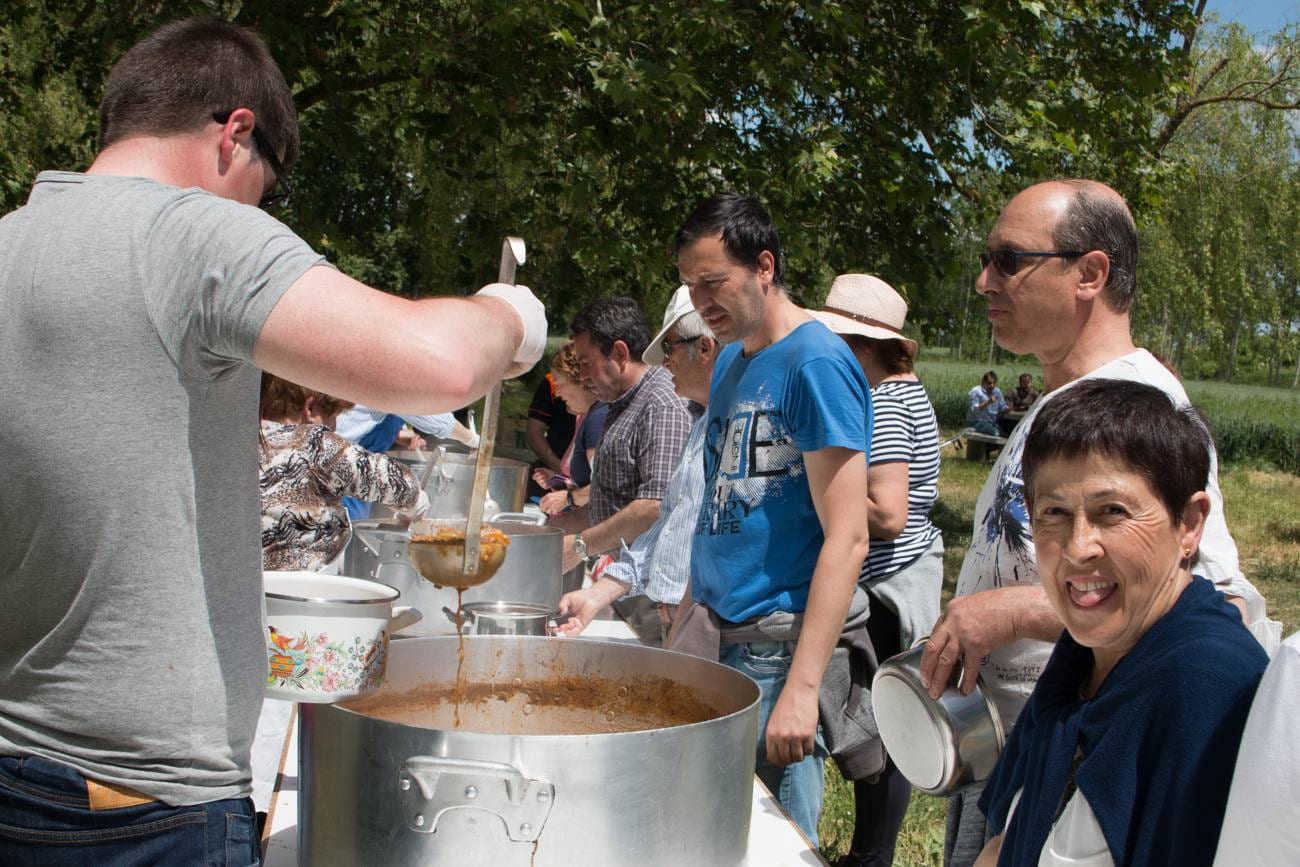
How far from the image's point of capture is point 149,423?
1262 millimetres

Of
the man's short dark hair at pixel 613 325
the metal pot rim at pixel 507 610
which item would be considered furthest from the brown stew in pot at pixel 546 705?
the man's short dark hair at pixel 613 325

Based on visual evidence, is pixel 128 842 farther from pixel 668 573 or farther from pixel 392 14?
pixel 392 14

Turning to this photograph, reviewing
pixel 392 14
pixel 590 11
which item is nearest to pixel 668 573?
pixel 590 11

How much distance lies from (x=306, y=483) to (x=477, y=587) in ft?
2.08

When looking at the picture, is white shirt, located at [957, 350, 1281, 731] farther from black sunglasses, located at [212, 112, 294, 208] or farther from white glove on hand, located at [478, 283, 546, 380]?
black sunglasses, located at [212, 112, 294, 208]

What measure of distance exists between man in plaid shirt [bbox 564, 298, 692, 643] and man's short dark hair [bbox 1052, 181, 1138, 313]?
5.69ft

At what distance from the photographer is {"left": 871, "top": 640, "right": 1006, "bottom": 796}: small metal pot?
161cm

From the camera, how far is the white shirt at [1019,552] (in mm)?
1626

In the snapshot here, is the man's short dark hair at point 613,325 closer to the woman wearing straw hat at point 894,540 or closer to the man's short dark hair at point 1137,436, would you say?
the woman wearing straw hat at point 894,540

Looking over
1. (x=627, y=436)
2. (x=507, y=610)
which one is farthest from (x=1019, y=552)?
(x=627, y=436)

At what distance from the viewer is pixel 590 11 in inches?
266

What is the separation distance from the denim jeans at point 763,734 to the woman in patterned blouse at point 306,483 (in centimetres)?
101

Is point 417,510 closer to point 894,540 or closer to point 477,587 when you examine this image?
point 477,587

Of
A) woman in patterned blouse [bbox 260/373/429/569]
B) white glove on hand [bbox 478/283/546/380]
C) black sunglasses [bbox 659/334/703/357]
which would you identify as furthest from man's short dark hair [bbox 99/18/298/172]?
black sunglasses [bbox 659/334/703/357]
